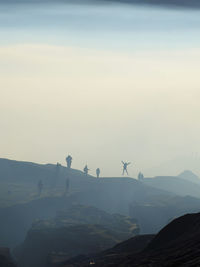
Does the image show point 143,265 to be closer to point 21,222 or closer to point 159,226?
point 159,226

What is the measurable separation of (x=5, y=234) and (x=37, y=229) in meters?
43.3

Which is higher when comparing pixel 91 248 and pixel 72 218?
pixel 72 218

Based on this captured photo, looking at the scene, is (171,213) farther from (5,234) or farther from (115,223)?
(5,234)

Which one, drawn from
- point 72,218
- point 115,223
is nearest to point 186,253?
point 115,223

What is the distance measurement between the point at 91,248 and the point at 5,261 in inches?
1133

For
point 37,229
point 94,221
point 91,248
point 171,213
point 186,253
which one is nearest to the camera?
point 186,253

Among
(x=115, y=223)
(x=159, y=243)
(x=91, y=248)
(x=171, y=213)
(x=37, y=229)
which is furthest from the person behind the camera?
(x=171, y=213)

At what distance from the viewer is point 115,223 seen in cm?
17075

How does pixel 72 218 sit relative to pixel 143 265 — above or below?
above

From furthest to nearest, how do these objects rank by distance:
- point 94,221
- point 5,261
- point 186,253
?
point 94,221
point 5,261
point 186,253

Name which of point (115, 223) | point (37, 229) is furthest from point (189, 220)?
point (115, 223)

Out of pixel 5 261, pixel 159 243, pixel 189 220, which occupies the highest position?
pixel 189 220

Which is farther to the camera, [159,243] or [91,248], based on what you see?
[91,248]

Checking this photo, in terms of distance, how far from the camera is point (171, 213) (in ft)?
652
